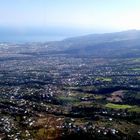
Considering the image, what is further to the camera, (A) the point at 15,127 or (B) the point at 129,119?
(B) the point at 129,119

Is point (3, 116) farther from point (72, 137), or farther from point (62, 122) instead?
point (72, 137)

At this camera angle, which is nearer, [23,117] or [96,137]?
[96,137]

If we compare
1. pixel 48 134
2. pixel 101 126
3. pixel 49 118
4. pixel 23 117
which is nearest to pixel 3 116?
pixel 23 117

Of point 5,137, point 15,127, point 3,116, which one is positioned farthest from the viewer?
point 3,116

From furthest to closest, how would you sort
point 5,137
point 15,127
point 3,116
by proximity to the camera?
point 3,116 → point 15,127 → point 5,137

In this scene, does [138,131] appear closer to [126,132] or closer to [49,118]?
[126,132]

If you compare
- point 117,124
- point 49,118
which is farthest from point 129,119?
point 49,118

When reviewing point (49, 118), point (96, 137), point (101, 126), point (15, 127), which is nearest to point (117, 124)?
point (101, 126)
